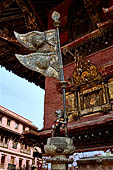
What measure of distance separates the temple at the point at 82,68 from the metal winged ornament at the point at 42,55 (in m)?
2.36

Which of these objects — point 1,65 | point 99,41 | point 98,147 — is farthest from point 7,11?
point 98,147

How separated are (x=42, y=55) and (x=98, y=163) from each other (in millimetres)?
2952

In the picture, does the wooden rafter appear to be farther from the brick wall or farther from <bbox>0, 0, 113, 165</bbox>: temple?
the brick wall

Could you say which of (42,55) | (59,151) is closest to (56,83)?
(42,55)

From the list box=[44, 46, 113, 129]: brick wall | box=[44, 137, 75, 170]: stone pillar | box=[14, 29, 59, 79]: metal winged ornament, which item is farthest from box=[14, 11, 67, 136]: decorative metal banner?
box=[44, 46, 113, 129]: brick wall

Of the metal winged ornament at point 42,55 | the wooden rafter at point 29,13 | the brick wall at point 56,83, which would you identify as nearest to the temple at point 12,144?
the brick wall at point 56,83

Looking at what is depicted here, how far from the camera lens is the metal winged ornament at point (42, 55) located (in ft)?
15.8

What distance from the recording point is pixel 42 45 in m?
5.30

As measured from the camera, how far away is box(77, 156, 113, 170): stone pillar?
287cm

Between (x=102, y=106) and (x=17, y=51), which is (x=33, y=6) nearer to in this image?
(x=17, y=51)

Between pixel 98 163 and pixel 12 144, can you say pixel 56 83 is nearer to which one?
pixel 98 163

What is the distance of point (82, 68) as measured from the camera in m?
8.48

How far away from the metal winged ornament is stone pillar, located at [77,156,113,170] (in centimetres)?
210

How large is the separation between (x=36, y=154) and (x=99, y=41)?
7.92 metres
